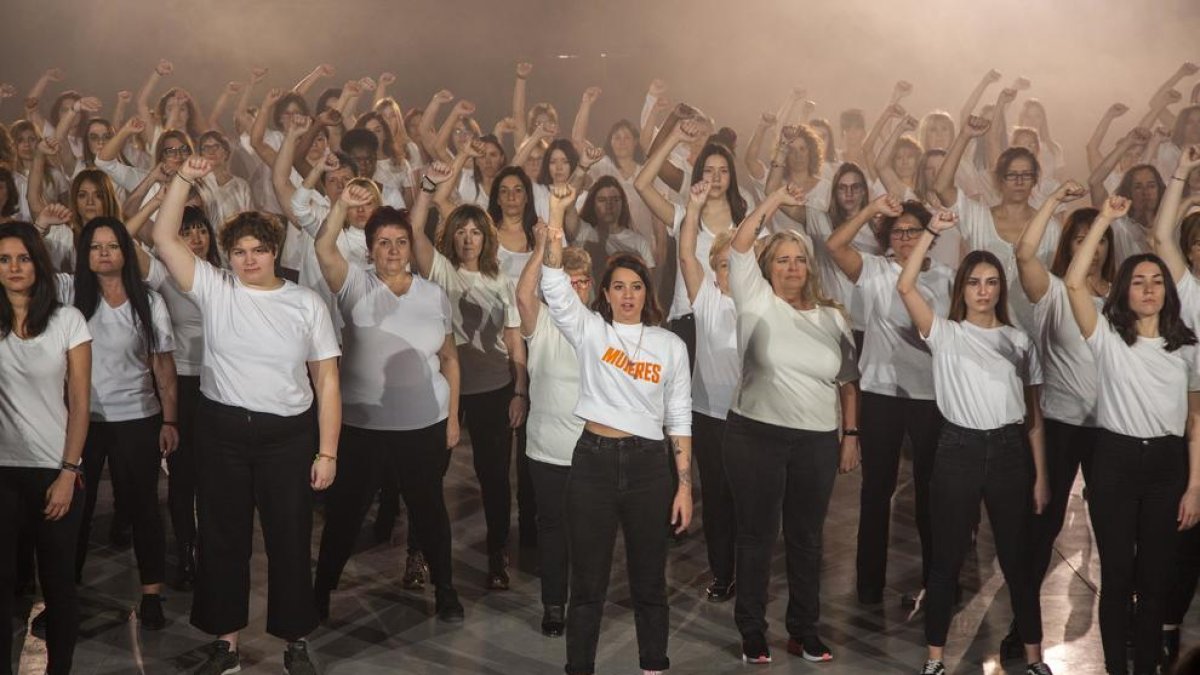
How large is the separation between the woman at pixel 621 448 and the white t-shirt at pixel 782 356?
50 cm

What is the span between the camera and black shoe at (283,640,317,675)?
513cm

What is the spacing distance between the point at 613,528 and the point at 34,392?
201 cm

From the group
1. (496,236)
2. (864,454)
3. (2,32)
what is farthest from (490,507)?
(2,32)

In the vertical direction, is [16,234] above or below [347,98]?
below

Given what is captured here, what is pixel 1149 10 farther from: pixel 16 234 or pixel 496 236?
pixel 16 234

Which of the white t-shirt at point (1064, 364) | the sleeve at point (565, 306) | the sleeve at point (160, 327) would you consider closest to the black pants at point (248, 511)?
the sleeve at point (160, 327)

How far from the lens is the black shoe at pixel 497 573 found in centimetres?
616

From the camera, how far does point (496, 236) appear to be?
6.32 meters

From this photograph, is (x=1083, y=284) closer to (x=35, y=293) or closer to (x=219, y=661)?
(x=219, y=661)

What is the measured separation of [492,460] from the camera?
6242 mm

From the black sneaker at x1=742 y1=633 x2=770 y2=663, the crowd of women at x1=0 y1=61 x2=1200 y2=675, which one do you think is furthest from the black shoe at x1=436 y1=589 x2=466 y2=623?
the black sneaker at x1=742 y1=633 x2=770 y2=663

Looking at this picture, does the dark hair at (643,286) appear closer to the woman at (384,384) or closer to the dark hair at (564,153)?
the woman at (384,384)

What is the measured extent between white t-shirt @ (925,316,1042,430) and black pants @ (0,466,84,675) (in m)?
3.10

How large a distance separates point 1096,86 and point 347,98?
6.88 metres
